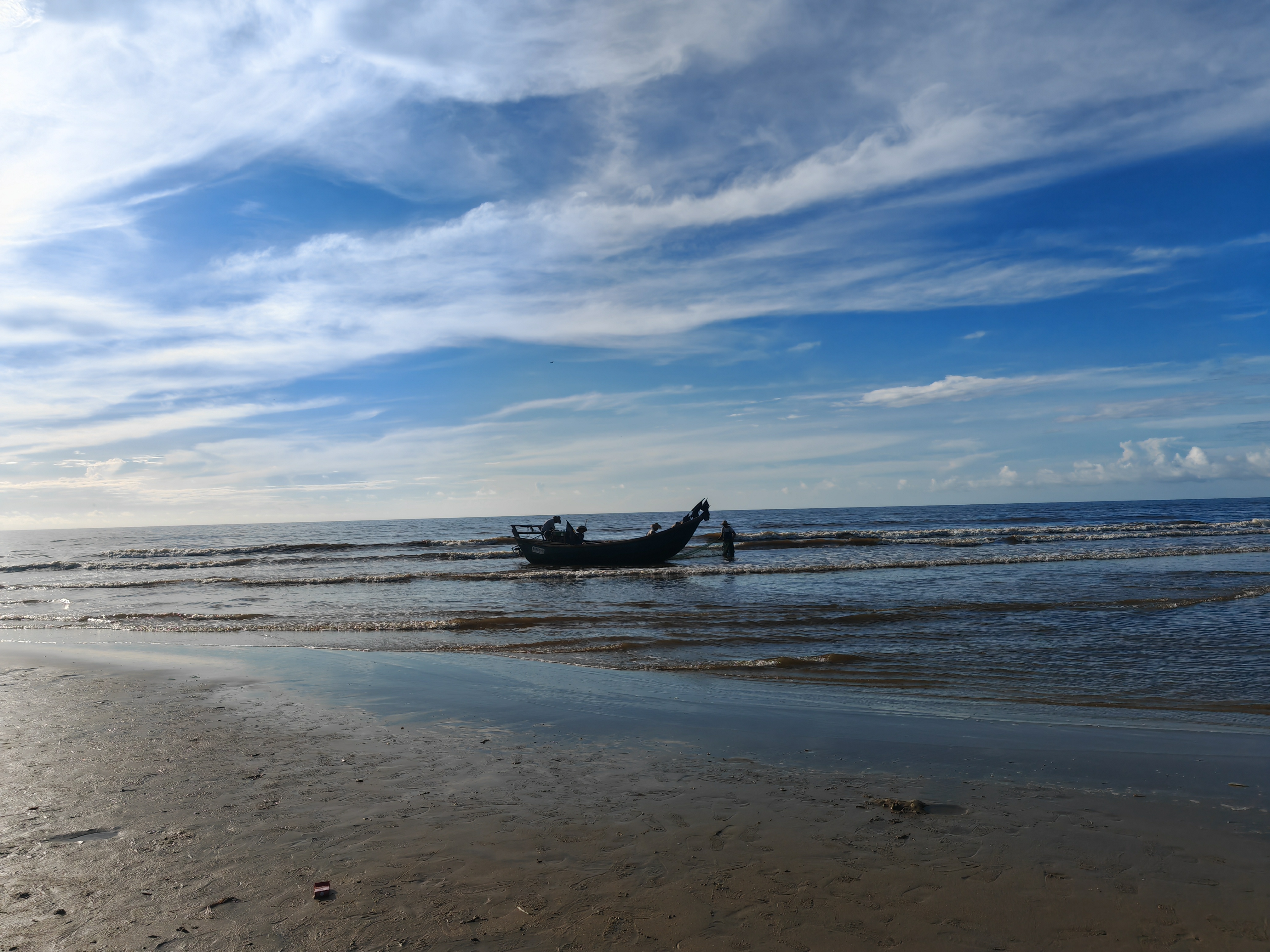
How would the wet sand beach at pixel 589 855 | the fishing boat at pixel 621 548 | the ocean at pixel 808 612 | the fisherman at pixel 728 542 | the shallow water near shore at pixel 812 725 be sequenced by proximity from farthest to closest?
the fisherman at pixel 728 542 < the fishing boat at pixel 621 548 < the ocean at pixel 808 612 < the shallow water near shore at pixel 812 725 < the wet sand beach at pixel 589 855

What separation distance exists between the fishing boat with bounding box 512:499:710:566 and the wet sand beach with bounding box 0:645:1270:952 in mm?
24201

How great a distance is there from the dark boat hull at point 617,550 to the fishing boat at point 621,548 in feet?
0.05

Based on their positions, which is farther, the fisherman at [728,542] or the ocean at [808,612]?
the fisherman at [728,542]

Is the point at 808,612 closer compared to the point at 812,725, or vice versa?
the point at 812,725

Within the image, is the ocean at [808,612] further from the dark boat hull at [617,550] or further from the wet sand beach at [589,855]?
the wet sand beach at [589,855]

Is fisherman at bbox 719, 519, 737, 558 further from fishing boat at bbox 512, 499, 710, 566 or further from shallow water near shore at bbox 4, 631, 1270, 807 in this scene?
shallow water near shore at bbox 4, 631, 1270, 807

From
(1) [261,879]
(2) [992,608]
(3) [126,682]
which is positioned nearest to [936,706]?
(1) [261,879]

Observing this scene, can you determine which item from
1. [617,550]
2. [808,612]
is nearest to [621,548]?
[617,550]

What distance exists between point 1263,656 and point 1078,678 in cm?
317

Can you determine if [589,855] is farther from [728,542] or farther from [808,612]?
[728,542]

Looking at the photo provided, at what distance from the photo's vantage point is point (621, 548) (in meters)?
30.2

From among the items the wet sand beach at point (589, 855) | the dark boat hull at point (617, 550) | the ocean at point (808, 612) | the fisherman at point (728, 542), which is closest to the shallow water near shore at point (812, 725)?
the wet sand beach at point (589, 855)

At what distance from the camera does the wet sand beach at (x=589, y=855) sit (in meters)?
3.12

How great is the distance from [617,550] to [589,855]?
86.6 feet
